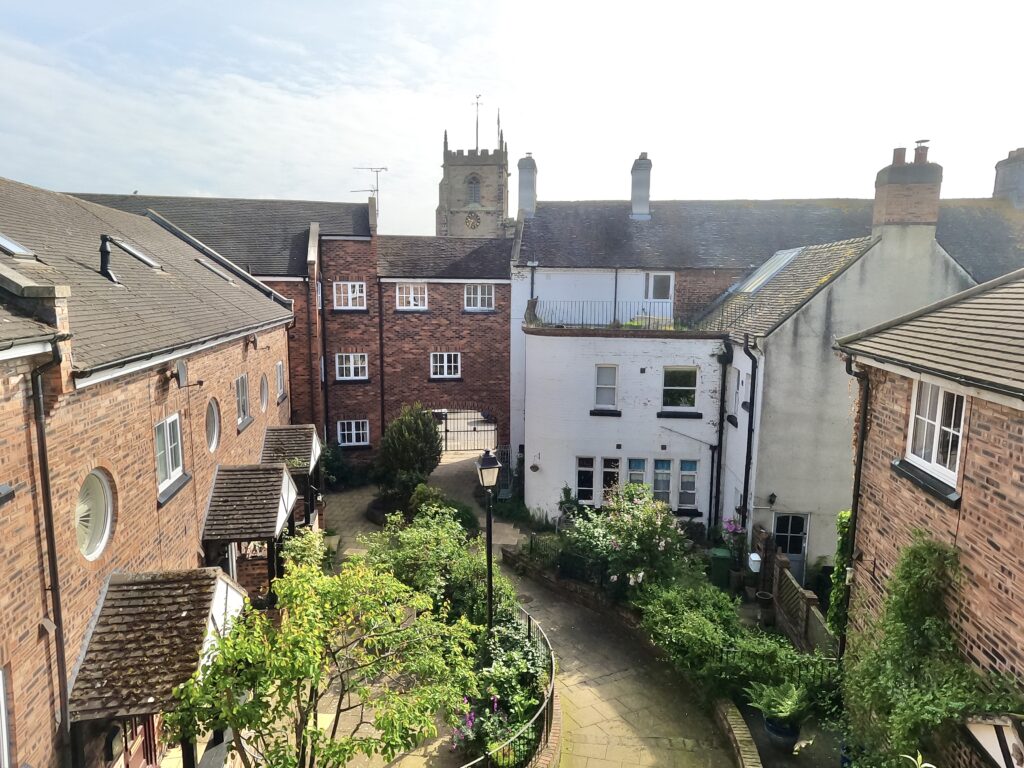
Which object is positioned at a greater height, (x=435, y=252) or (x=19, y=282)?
(x=435, y=252)

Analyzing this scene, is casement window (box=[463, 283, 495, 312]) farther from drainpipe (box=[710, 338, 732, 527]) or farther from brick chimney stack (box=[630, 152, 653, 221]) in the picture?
drainpipe (box=[710, 338, 732, 527])

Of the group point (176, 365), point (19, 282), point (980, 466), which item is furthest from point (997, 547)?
point (176, 365)

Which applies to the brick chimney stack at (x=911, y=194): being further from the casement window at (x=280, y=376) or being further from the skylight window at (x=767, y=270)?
the casement window at (x=280, y=376)

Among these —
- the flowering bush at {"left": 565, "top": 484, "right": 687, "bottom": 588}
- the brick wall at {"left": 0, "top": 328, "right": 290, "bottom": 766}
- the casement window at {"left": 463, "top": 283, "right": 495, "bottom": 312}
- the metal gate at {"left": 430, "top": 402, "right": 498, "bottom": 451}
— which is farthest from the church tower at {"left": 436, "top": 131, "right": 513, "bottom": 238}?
the brick wall at {"left": 0, "top": 328, "right": 290, "bottom": 766}

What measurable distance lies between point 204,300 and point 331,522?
30.2 ft

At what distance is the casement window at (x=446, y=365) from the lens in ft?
88.0

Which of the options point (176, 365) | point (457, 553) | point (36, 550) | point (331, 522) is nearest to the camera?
point (36, 550)

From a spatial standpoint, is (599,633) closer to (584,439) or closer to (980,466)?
(584,439)

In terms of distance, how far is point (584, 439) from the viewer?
1891cm

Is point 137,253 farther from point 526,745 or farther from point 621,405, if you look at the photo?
point 526,745

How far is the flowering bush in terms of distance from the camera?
13.3 metres

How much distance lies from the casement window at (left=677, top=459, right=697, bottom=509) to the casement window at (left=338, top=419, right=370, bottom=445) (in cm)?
1384

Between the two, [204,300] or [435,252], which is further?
[435,252]

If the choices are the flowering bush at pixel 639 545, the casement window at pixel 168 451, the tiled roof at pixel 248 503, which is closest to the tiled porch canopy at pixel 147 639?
the casement window at pixel 168 451
